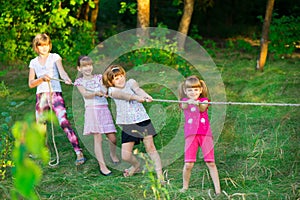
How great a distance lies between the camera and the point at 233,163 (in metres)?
4.30

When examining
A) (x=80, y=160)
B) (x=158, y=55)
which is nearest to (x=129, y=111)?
(x=80, y=160)

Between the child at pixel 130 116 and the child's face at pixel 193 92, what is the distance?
434 mm

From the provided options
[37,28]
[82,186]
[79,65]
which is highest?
[37,28]

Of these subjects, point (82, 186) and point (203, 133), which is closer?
point (203, 133)

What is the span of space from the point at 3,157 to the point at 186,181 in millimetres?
1563

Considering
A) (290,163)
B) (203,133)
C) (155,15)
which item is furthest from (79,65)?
(155,15)

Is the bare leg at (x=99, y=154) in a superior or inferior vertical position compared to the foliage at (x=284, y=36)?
inferior

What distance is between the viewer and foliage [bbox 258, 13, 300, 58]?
838 cm

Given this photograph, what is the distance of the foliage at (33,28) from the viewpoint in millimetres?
8109

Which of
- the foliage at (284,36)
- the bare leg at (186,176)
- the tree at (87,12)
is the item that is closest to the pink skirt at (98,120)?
the bare leg at (186,176)

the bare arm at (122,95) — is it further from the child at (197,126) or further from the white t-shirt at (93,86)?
the child at (197,126)

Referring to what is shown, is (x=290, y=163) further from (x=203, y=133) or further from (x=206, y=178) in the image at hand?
(x=203, y=133)

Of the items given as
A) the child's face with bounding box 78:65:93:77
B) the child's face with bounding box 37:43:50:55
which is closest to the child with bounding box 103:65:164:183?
the child's face with bounding box 78:65:93:77

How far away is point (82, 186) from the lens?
158 inches
